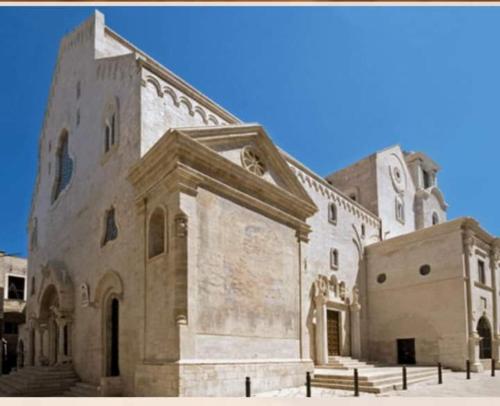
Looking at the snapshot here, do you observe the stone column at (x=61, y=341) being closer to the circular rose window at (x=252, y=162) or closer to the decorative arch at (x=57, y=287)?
the decorative arch at (x=57, y=287)

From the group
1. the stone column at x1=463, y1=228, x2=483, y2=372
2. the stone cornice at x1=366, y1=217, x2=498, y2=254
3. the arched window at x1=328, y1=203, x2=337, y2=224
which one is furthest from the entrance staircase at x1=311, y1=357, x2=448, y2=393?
the arched window at x1=328, y1=203, x2=337, y2=224

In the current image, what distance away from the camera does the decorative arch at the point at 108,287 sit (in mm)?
15789

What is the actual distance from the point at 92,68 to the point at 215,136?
8512 millimetres

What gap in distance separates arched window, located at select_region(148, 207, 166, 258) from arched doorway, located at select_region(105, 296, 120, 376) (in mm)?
2875

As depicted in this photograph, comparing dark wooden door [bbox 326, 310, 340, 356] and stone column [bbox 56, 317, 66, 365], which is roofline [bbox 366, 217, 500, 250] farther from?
stone column [bbox 56, 317, 66, 365]

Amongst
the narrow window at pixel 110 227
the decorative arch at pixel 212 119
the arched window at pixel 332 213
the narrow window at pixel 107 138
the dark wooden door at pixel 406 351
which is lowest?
the dark wooden door at pixel 406 351

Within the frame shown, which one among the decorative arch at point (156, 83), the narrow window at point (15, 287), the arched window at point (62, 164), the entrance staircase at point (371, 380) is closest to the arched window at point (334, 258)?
the entrance staircase at point (371, 380)

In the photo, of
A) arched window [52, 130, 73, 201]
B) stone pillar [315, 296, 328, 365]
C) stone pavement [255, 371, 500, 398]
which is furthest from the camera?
arched window [52, 130, 73, 201]

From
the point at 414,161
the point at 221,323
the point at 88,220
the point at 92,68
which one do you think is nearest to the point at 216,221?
the point at 221,323

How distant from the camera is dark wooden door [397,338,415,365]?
24297 millimetres

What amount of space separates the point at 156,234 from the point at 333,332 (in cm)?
1227

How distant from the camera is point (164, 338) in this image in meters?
13.1

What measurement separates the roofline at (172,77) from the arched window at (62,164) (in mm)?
5422

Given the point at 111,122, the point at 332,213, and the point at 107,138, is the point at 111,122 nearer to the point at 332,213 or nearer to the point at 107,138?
the point at 107,138
